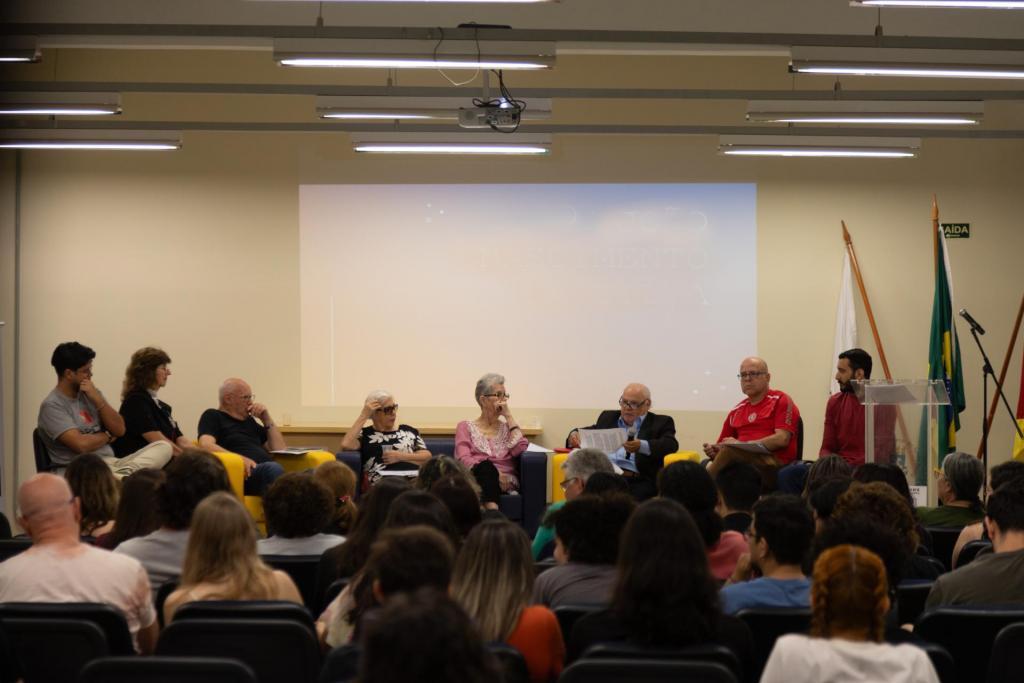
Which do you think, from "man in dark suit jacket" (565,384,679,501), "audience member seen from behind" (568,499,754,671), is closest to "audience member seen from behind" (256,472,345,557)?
"audience member seen from behind" (568,499,754,671)

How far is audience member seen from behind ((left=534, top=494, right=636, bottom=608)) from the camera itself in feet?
11.9

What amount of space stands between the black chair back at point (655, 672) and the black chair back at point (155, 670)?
76 centimetres

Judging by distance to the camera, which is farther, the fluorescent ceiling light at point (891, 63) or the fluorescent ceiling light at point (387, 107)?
the fluorescent ceiling light at point (387, 107)

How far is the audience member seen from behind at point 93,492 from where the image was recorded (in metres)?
4.93

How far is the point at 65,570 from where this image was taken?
3492mm

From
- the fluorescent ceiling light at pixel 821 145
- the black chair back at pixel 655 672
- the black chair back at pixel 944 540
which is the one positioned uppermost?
the fluorescent ceiling light at pixel 821 145

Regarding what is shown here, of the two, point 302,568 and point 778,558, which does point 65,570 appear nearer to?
point 302,568

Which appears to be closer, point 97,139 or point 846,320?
point 97,139

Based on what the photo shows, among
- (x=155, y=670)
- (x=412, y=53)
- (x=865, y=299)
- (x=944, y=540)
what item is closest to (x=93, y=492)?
(x=155, y=670)

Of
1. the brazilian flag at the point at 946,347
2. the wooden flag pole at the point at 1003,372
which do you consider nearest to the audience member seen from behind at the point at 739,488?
the brazilian flag at the point at 946,347

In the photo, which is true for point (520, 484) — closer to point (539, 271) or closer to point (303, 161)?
point (539, 271)

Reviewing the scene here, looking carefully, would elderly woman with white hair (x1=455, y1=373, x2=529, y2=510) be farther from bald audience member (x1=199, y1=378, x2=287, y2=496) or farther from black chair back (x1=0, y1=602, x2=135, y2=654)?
black chair back (x1=0, y1=602, x2=135, y2=654)

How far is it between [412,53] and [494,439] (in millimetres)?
2876

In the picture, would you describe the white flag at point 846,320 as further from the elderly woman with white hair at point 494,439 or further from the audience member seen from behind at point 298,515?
the audience member seen from behind at point 298,515
